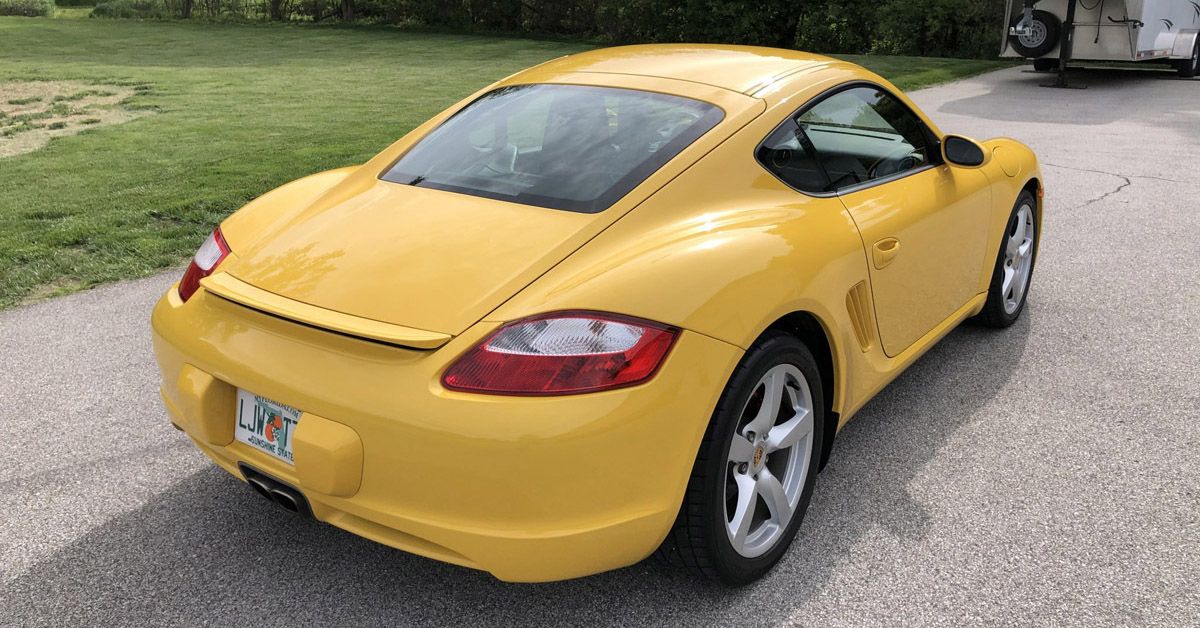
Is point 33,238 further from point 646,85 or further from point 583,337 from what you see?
point 583,337

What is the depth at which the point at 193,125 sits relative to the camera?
11078 millimetres

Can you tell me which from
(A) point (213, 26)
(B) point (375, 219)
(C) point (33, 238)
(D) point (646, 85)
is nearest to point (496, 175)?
(B) point (375, 219)

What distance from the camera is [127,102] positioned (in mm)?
12922

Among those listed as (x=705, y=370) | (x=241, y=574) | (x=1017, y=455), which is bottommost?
(x=241, y=574)

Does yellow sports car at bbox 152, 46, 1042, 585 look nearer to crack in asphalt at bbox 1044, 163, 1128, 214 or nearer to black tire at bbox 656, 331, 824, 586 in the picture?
black tire at bbox 656, 331, 824, 586

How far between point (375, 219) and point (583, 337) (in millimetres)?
919

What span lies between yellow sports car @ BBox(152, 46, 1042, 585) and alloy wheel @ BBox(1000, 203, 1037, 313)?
1.23 meters

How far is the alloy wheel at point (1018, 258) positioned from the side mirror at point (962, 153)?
34.2 inches

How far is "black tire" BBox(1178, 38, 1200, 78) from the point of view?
1639 centimetres

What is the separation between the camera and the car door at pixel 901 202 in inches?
125

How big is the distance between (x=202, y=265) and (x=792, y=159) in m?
1.87

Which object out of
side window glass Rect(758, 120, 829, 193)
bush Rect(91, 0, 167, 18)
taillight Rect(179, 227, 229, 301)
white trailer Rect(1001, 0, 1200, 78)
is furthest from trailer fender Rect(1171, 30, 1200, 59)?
bush Rect(91, 0, 167, 18)

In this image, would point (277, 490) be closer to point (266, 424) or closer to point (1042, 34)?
point (266, 424)

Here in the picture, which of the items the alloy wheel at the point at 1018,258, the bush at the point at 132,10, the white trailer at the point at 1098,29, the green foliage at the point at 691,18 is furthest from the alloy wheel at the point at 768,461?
the bush at the point at 132,10
